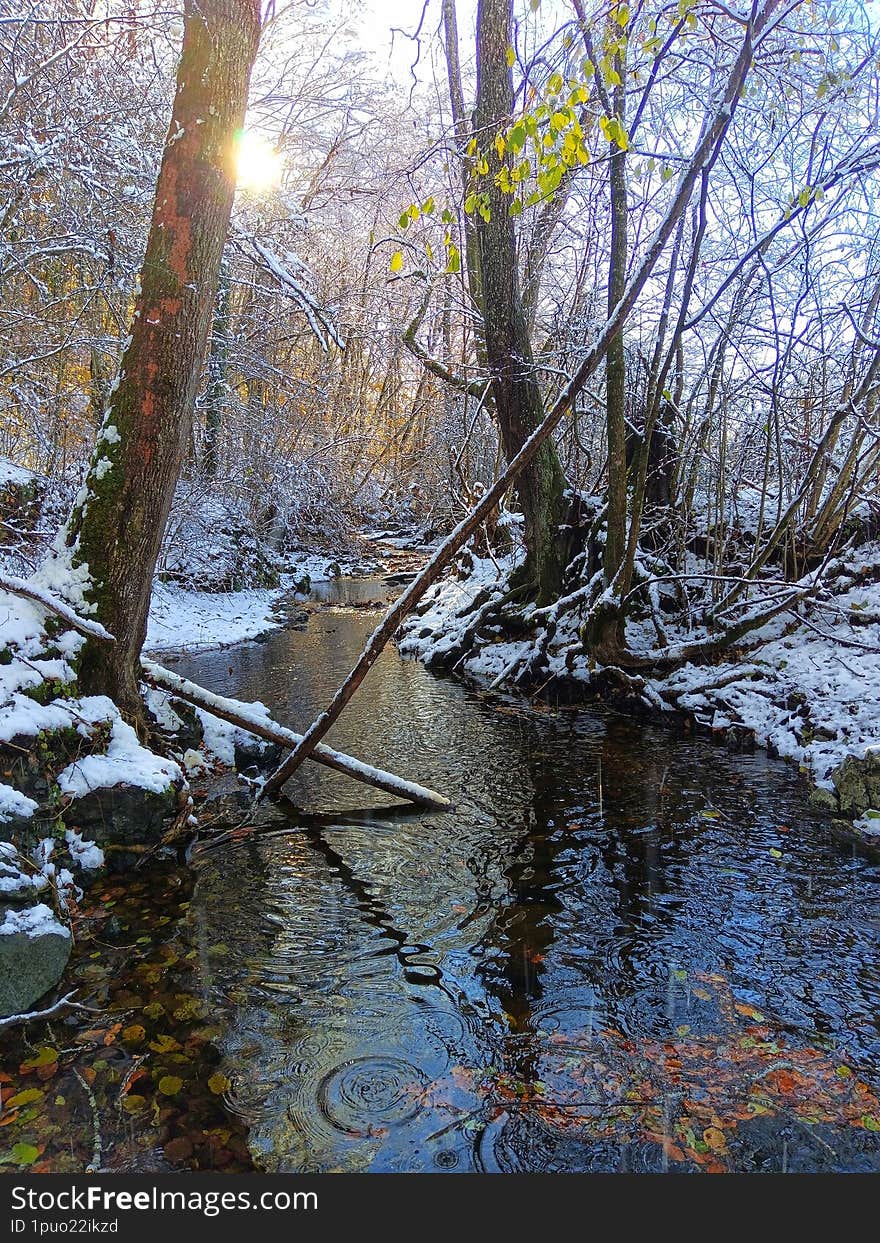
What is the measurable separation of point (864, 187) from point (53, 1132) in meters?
10.5

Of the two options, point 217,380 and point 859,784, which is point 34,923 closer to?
point 859,784

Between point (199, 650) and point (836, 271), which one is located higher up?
point (836, 271)

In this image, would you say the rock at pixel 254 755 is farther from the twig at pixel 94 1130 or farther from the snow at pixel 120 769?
the twig at pixel 94 1130

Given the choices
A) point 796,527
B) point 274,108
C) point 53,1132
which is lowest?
point 53,1132

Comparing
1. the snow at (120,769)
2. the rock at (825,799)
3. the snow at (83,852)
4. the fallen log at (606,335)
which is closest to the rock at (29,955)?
the snow at (83,852)

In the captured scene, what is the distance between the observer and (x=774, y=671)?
30.8ft

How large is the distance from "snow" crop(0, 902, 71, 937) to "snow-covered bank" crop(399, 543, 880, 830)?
5.88 metres

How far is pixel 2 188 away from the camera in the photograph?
8516 mm

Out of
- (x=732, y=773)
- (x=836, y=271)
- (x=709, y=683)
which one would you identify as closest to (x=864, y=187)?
(x=836, y=271)

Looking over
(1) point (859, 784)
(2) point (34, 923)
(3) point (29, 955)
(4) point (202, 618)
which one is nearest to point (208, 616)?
(4) point (202, 618)

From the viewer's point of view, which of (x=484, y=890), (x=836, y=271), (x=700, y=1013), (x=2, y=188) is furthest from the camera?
(x=836, y=271)

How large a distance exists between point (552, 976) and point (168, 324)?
5032 mm

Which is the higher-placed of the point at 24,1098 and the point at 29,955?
the point at 29,955

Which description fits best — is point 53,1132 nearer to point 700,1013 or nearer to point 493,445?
point 700,1013
